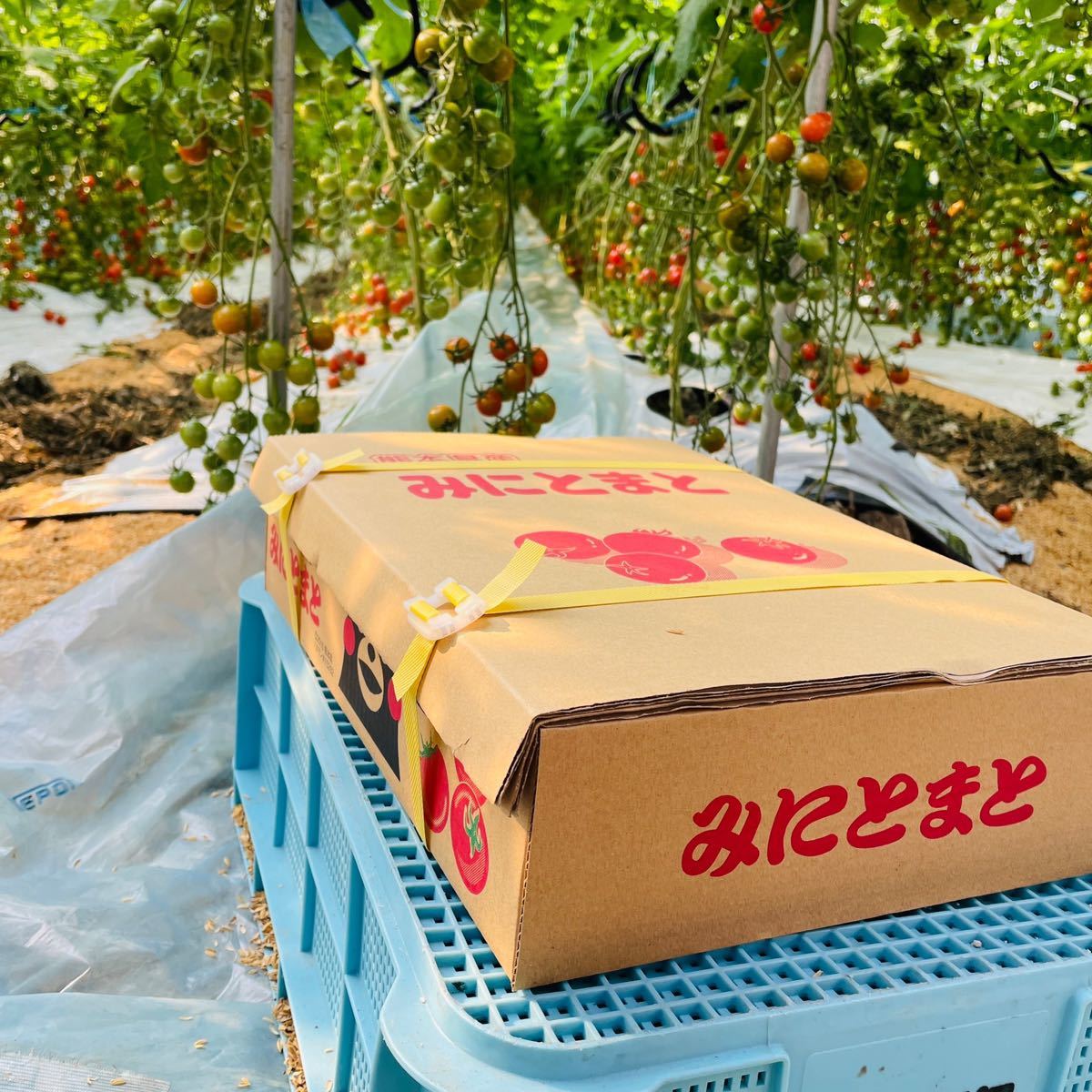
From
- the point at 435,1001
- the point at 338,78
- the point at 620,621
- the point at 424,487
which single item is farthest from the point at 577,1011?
the point at 338,78

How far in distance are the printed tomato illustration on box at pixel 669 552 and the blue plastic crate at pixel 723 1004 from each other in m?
0.25

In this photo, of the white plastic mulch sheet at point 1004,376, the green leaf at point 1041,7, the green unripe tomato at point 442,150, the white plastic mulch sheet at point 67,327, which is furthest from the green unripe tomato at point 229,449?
the white plastic mulch sheet at point 67,327

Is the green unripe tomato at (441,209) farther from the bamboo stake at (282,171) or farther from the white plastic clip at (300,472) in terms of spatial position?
the white plastic clip at (300,472)

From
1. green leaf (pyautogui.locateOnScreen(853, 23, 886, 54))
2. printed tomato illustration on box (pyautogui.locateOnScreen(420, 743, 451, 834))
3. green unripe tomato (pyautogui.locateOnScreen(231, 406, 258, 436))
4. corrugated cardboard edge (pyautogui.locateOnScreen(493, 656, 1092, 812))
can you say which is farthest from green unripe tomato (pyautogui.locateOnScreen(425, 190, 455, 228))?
corrugated cardboard edge (pyautogui.locateOnScreen(493, 656, 1092, 812))

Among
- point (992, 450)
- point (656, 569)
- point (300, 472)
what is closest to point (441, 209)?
point (300, 472)

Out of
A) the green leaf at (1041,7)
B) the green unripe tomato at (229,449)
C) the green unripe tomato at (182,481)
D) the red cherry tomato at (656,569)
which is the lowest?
the green unripe tomato at (182,481)

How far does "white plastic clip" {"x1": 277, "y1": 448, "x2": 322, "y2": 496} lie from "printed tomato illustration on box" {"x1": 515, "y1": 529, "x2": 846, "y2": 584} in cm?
27

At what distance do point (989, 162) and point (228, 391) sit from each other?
48.7 inches

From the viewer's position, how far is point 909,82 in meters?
1.44

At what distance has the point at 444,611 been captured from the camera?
70 cm

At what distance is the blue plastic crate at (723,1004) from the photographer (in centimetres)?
56

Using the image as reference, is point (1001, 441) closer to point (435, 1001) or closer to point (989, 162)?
point (989, 162)

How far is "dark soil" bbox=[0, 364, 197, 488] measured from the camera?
2811mm

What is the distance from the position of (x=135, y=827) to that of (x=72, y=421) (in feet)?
6.52
